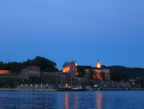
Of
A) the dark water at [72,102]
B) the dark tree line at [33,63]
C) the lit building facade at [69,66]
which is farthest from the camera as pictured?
the lit building facade at [69,66]

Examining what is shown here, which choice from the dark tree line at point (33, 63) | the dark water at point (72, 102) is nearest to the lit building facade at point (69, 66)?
the dark tree line at point (33, 63)

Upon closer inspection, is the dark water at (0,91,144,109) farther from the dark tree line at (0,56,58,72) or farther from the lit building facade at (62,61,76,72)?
the lit building facade at (62,61,76,72)

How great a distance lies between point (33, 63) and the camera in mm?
140000

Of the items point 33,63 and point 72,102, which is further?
point 33,63

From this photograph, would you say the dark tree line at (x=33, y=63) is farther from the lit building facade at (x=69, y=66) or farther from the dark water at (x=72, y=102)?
the dark water at (x=72, y=102)

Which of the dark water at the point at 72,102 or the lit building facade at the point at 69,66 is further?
the lit building facade at the point at 69,66

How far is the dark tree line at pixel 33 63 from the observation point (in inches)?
5098

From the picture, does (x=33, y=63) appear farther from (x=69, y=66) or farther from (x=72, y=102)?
(x=72, y=102)

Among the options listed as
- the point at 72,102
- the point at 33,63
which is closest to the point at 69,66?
the point at 33,63

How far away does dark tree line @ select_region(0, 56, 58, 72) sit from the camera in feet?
425

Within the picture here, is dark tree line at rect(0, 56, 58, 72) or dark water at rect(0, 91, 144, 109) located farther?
dark tree line at rect(0, 56, 58, 72)

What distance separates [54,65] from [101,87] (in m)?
32.1

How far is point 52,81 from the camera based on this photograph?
418 ft

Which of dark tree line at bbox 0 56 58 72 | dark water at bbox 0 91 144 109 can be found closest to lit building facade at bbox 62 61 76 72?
dark tree line at bbox 0 56 58 72
